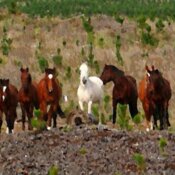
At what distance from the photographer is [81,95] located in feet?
67.4

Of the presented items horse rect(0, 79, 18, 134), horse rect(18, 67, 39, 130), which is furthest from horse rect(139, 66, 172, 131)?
horse rect(0, 79, 18, 134)

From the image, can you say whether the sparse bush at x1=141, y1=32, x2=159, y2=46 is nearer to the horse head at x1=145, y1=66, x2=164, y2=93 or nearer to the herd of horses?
the herd of horses

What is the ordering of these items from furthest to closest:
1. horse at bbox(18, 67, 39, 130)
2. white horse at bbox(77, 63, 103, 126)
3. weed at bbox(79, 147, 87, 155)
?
white horse at bbox(77, 63, 103, 126), horse at bbox(18, 67, 39, 130), weed at bbox(79, 147, 87, 155)

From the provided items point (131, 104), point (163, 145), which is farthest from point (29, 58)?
point (163, 145)

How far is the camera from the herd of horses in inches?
711

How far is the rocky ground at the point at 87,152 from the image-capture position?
12031mm

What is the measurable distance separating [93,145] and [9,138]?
1.83 meters

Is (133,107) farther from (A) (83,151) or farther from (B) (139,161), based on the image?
(B) (139,161)

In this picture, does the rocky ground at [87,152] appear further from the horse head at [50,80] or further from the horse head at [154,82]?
the horse head at [50,80]

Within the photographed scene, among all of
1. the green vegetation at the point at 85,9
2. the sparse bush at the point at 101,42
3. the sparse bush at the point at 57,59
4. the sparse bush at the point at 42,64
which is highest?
the green vegetation at the point at 85,9

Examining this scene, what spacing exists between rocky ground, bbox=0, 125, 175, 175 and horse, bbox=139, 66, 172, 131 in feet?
11.6

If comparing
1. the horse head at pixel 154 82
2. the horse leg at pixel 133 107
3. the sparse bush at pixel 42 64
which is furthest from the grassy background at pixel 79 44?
the horse head at pixel 154 82

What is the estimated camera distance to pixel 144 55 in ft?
104

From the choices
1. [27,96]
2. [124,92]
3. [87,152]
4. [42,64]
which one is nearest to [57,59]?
[42,64]
